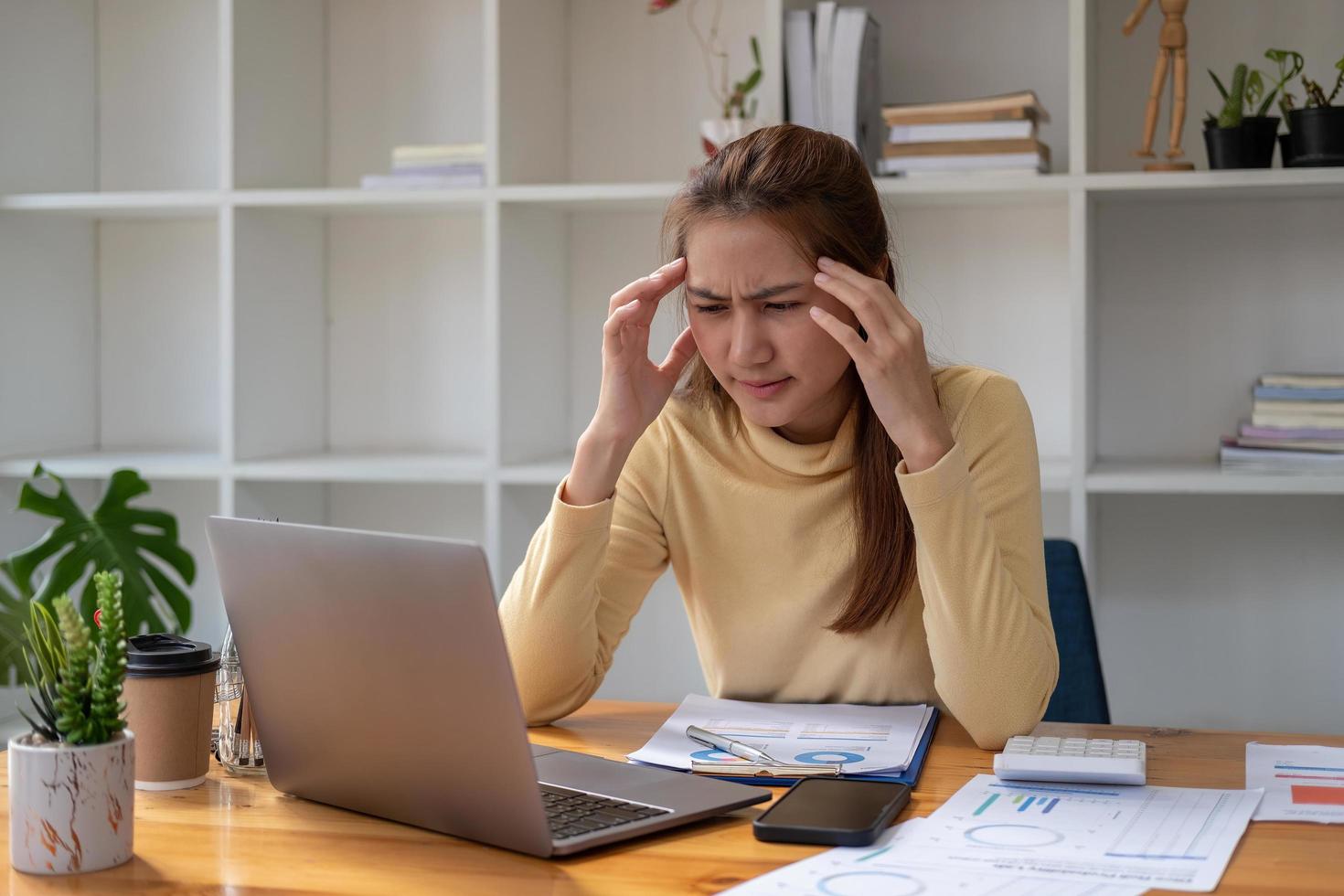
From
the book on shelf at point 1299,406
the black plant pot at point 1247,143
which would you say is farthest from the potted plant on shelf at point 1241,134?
the book on shelf at point 1299,406

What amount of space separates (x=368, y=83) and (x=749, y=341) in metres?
1.71

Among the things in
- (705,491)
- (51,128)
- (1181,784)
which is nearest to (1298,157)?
(705,491)

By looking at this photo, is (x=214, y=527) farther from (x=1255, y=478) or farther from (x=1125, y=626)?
(x=1125, y=626)

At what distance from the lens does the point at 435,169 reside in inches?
101

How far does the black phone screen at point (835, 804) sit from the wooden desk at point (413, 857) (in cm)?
2

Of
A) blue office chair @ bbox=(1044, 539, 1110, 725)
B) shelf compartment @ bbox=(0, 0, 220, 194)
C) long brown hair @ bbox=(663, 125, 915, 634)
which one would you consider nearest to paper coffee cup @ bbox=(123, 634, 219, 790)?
long brown hair @ bbox=(663, 125, 915, 634)

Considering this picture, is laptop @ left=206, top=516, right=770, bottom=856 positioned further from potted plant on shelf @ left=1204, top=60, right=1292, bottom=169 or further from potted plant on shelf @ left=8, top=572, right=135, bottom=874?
potted plant on shelf @ left=1204, top=60, right=1292, bottom=169

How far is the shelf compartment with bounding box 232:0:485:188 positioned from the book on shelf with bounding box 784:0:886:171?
2.35ft

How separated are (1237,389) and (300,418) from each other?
1769 mm

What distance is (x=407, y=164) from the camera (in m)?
2.59

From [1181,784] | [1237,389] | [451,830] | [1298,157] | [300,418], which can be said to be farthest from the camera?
[300,418]

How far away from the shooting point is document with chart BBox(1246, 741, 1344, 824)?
41.9 inches

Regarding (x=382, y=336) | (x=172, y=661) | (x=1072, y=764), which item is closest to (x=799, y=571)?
(x=1072, y=764)

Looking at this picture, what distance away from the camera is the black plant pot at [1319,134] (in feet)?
Result: 7.23
